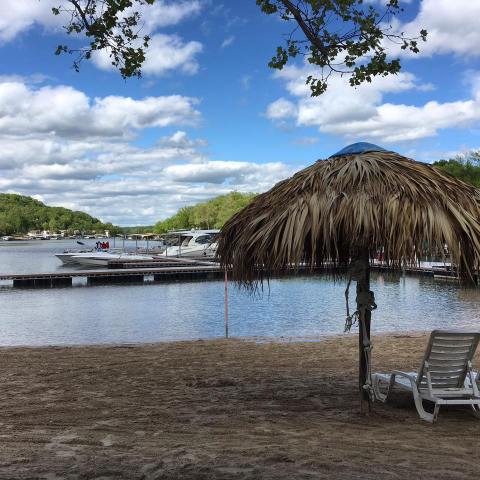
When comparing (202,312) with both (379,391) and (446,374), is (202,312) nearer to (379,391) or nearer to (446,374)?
(379,391)

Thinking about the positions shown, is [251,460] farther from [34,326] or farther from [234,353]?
[34,326]

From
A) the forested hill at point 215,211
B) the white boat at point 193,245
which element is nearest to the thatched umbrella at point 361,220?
the white boat at point 193,245

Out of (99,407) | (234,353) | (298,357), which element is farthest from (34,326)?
(99,407)

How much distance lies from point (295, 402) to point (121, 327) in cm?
1177

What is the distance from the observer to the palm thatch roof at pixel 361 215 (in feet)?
16.0

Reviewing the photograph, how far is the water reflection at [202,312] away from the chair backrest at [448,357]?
560cm

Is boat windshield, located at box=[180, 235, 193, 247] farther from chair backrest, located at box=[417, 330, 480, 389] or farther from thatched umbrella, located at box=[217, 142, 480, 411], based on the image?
chair backrest, located at box=[417, 330, 480, 389]

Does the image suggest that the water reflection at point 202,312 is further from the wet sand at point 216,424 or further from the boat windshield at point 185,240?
the boat windshield at point 185,240

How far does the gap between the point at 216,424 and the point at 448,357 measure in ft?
7.20

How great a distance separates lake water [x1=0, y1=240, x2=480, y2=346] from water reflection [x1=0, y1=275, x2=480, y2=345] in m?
0.03

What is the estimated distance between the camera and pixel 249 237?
5406 millimetres

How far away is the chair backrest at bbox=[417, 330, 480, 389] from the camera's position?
529cm

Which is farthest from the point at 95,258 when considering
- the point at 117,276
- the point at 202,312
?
the point at 202,312

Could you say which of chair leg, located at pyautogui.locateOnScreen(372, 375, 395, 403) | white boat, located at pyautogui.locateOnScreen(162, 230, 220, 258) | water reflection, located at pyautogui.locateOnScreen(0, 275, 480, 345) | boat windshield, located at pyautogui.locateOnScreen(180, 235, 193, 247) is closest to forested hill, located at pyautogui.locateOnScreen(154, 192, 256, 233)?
boat windshield, located at pyautogui.locateOnScreen(180, 235, 193, 247)
